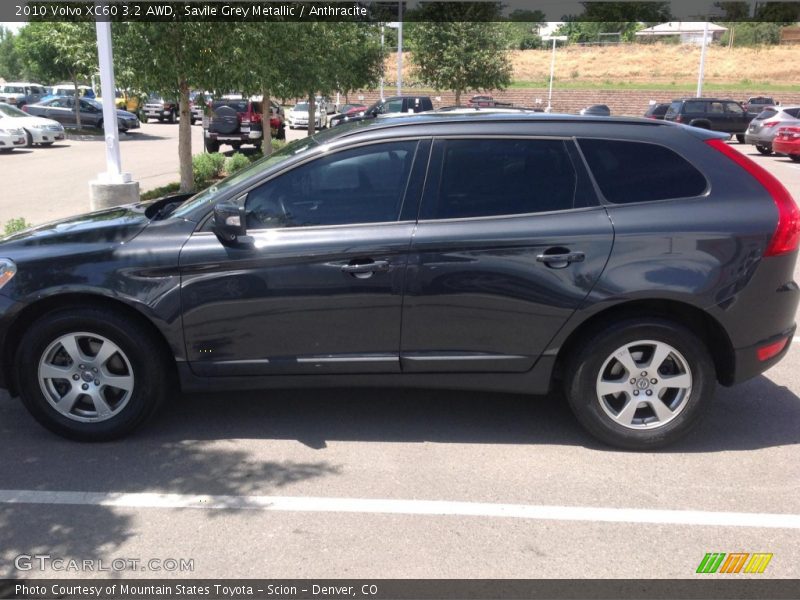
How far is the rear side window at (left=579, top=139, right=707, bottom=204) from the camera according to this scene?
4.32 metres

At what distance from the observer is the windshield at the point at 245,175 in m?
4.41

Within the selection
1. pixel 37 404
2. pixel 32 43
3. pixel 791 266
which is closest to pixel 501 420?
pixel 791 266

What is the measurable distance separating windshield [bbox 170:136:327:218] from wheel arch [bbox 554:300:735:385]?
183cm

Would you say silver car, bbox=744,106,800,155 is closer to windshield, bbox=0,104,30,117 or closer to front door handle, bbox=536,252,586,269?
front door handle, bbox=536,252,586,269

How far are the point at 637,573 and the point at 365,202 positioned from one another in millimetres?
2333

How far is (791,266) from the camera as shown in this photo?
14.2ft

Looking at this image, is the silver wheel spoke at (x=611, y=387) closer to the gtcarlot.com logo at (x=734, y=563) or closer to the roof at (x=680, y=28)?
the gtcarlot.com logo at (x=734, y=563)

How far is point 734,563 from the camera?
3355 mm

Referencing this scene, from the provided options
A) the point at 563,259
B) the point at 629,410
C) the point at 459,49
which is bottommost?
the point at 629,410

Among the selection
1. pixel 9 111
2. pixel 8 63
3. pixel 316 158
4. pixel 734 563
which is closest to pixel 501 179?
pixel 316 158

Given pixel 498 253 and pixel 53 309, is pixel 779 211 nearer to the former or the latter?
pixel 498 253

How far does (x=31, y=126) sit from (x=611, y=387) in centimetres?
2572

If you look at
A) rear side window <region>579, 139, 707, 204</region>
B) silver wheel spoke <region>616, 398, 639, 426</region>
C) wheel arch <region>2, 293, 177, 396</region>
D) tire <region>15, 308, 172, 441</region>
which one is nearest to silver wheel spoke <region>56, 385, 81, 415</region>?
tire <region>15, 308, 172, 441</region>

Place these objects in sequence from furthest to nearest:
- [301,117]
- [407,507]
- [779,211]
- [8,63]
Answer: [8,63]
[301,117]
[779,211]
[407,507]
